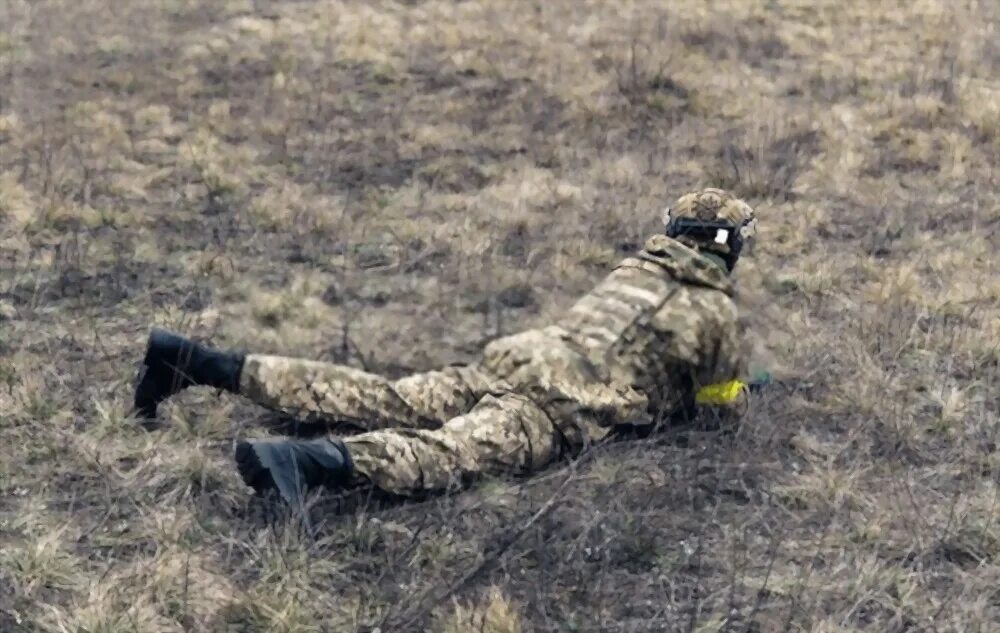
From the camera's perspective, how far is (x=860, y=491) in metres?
4.32

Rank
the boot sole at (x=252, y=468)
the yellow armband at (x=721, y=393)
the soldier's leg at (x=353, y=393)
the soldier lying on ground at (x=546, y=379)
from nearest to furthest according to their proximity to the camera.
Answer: the boot sole at (x=252, y=468), the soldier lying on ground at (x=546, y=379), the soldier's leg at (x=353, y=393), the yellow armband at (x=721, y=393)

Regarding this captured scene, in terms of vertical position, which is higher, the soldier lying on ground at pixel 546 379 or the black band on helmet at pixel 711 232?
the black band on helmet at pixel 711 232

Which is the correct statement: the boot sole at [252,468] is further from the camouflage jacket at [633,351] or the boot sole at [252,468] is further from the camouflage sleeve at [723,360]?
the camouflage sleeve at [723,360]

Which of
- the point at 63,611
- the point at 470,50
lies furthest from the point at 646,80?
the point at 63,611

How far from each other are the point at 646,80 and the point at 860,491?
208 inches

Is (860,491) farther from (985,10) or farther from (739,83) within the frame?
(985,10)

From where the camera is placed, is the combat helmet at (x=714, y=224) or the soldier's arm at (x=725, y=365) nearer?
the soldier's arm at (x=725, y=365)

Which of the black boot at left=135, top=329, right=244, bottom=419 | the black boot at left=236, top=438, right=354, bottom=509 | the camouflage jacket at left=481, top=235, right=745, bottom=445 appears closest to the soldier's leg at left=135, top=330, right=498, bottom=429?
the black boot at left=135, top=329, right=244, bottom=419

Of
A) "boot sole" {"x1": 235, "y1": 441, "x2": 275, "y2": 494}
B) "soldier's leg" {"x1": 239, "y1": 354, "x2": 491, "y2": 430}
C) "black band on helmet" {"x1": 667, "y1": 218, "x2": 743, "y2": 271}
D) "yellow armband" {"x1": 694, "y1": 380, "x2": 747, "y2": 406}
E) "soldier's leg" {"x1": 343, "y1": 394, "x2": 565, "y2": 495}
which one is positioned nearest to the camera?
"boot sole" {"x1": 235, "y1": 441, "x2": 275, "y2": 494}

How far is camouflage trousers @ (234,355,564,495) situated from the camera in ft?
13.2

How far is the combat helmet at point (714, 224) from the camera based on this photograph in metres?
4.80

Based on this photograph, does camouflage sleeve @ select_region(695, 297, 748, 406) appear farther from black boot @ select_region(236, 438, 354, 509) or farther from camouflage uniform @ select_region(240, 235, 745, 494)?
black boot @ select_region(236, 438, 354, 509)

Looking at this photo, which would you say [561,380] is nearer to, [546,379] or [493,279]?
[546,379]

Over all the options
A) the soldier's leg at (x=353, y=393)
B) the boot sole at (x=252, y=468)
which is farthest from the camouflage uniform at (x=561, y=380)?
the boot sole at (x=252, y=468)
